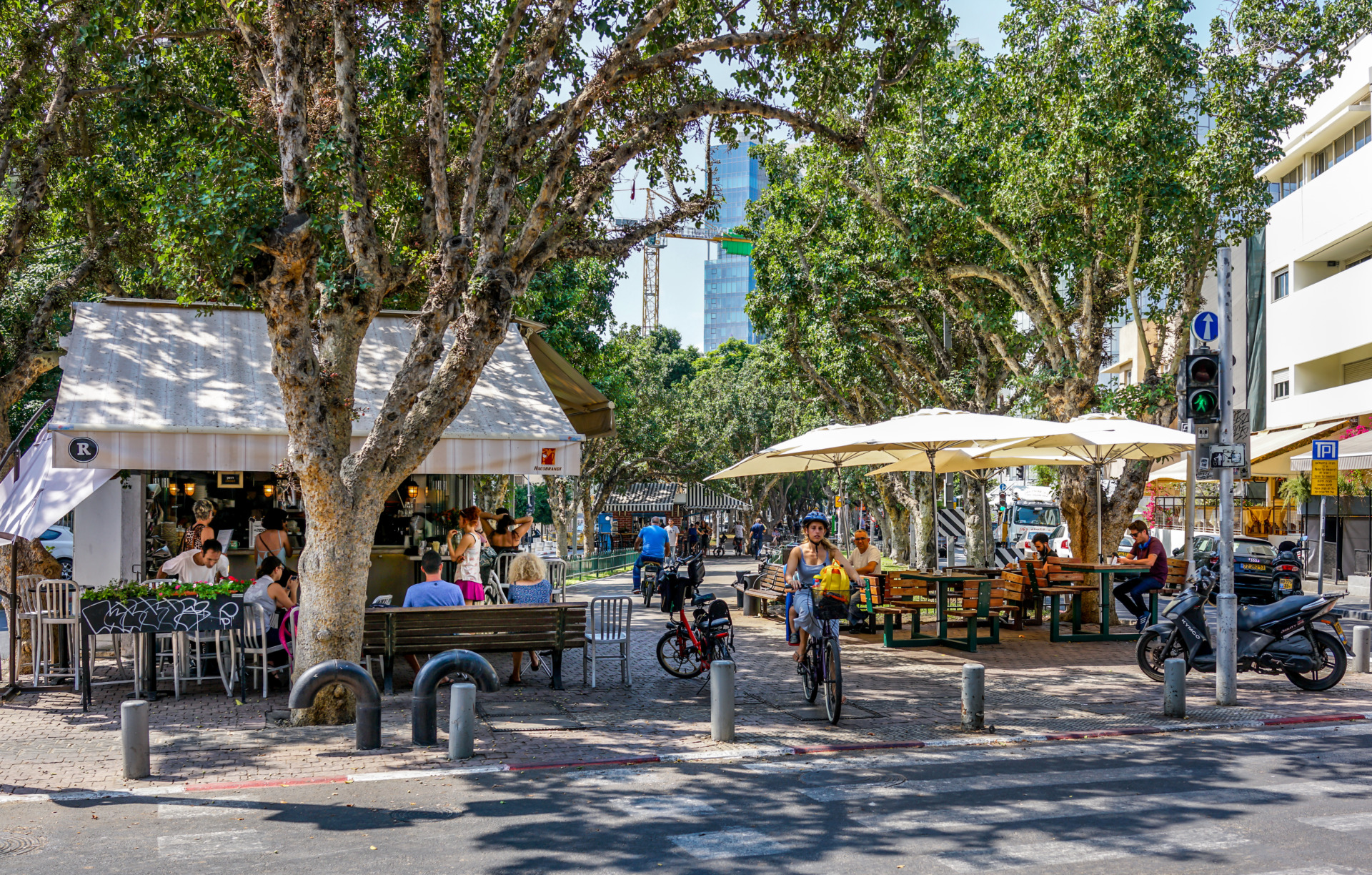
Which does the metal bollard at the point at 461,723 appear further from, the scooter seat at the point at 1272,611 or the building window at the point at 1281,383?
the building window at the point at 1281,383

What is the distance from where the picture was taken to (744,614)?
1895cm

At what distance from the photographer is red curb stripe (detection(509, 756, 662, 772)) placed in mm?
7953

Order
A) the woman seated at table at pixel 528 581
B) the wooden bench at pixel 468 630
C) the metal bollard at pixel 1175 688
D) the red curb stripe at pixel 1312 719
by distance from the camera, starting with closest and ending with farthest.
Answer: the red curb stripe at pixel 1312 719, the metal bollard at pixel 1175 688, the wooden bench at pixel 468 630, the woman seated at table at pixel 528 581

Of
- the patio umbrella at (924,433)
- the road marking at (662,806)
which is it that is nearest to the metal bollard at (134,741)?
the road marking at (662,806)

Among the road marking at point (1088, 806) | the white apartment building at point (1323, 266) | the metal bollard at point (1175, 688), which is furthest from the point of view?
the white apartment building at point (1323, 266)

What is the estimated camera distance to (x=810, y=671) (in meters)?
10.0

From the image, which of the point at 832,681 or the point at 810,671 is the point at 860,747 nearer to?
the point at 832,681

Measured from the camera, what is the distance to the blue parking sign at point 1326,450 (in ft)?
59.7

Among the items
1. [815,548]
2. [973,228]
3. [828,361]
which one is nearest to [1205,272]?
[973,228]

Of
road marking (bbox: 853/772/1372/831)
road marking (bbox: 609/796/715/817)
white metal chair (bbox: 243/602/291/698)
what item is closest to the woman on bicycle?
road marking (bbox: 609/796/715/817)

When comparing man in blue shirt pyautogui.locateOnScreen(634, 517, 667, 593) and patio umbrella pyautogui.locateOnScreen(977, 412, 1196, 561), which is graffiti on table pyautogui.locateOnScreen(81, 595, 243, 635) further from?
man in blue shirt pyautogui.locateOnScreen(634, 517, 667, 593)

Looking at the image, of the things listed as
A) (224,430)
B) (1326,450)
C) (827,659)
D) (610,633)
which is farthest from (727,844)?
(1326,450)

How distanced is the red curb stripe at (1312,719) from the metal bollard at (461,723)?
6.58m

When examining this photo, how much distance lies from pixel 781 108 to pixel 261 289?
5.03m
